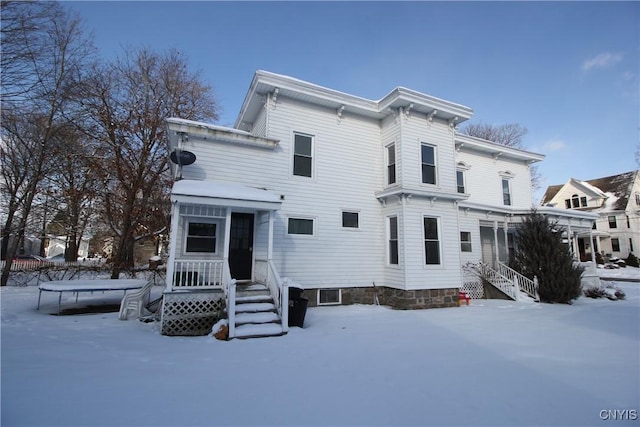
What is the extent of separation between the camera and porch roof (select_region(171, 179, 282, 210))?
6.85 meters

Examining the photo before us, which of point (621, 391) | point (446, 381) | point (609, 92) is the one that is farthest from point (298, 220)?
point (609, 92)

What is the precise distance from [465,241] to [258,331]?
1058cm

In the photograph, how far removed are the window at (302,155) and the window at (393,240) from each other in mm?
3453

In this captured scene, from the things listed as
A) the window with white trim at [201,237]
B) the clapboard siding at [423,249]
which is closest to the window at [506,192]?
the clapboard siding at [423,249]

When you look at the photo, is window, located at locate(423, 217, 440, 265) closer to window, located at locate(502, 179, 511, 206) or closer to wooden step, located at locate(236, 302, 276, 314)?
wooden step, located at locate(236, 302, 276, 314)

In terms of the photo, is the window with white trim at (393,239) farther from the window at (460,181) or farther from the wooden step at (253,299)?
the window at (460,181)

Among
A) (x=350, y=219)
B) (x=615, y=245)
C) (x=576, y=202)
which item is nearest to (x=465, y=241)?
(x=350, y=219)

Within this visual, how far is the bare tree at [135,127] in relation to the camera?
16.0 metres

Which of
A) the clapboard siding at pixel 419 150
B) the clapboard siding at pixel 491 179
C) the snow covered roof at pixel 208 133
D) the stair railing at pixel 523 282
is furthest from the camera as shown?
the clapboard siding at pixel 491 179

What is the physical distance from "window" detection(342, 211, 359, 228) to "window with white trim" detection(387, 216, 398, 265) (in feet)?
4.01

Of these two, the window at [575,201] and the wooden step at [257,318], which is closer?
the wooden step at [257,318]

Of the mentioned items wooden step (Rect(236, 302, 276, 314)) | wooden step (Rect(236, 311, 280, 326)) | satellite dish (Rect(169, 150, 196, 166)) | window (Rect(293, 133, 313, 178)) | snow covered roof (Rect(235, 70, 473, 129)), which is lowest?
wooden step (Rect(236, 311, 280, 326))

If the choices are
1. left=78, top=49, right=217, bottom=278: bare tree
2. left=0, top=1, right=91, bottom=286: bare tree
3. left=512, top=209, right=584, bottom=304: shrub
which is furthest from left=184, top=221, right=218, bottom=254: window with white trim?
left=512, top=209, right=584, bottom=304: shrub

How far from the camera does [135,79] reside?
680 inches
